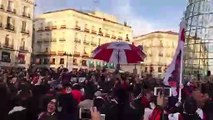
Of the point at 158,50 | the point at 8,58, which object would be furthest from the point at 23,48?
the point at 158,50

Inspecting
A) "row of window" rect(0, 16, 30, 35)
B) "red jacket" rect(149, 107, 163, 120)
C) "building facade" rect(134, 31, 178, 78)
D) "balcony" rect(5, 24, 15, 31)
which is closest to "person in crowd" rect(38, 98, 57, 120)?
"red jacket" rect(149, 107, 163, 120)

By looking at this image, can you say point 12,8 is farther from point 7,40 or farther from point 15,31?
point 7,40

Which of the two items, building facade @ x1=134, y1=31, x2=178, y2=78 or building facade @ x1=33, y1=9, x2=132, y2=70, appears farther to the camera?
building facade @ x1=134, y1=31, x2=178, y2=78

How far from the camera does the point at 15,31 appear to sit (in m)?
58.2

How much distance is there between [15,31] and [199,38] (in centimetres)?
3769

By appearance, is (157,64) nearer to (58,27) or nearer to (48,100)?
(58,27)

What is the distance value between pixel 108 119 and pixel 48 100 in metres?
1.62

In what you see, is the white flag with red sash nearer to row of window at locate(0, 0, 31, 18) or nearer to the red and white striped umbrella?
the red and white striped umbrella

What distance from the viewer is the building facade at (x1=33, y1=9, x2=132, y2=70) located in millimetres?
72562

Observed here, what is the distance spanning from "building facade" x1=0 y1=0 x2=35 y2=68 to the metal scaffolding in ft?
112

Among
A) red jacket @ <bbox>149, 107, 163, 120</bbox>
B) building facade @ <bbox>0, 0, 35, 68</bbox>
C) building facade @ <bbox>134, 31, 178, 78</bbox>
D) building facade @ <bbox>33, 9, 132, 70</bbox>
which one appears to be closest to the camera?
red jacket @ <bbox>149, 107, 163, 120</bbox>

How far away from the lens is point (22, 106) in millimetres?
7246

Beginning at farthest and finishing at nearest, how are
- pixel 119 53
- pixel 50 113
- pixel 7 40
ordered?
1. pixel 7 40
2. pixel 119 53
3. pixel 50 113


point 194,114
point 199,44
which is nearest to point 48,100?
point 194,114
